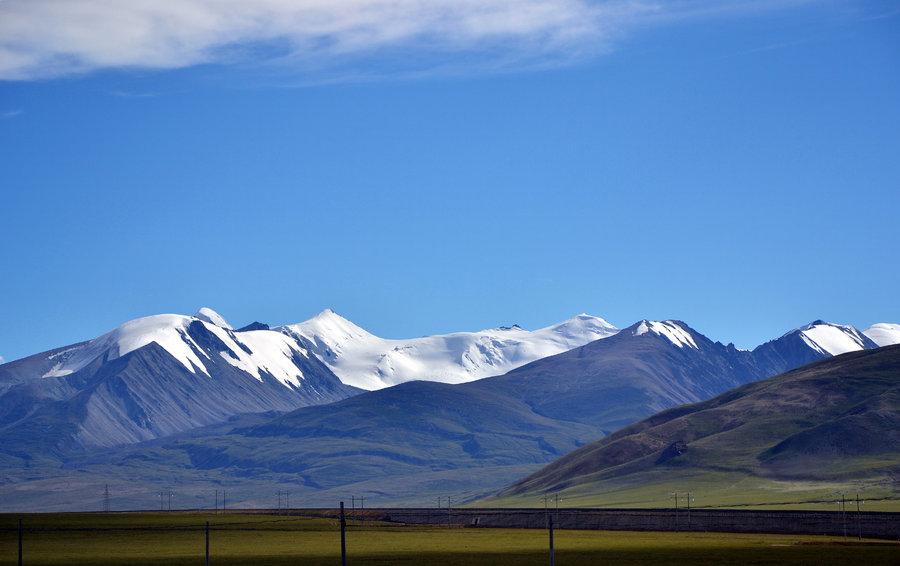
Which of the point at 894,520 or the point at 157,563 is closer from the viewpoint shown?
the point at 157,563

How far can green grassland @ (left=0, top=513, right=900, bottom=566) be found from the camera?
115 meters

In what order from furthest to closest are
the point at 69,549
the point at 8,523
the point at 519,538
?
1. the point at 8,523
2. the point at 519,538
3. the point at 69,549

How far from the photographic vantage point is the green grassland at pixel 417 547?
115 m

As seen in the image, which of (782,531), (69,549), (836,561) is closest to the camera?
(836,561)

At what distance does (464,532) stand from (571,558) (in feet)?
185

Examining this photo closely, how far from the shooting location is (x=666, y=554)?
12150 centimetres

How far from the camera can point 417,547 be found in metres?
137

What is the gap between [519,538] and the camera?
6038 inches

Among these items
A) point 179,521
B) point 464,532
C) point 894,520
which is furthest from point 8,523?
point 894,520

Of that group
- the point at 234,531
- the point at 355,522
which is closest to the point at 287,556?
the point at 234,531

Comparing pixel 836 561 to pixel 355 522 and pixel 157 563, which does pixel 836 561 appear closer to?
pixel 157 563

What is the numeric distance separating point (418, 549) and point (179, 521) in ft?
241

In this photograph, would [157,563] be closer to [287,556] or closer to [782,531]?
[287,556]

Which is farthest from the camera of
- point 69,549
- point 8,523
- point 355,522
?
point 355,522
